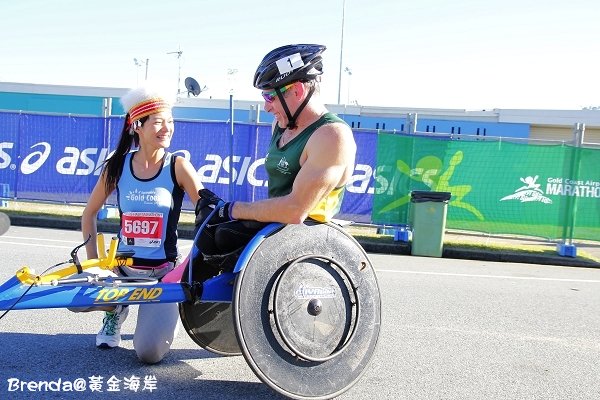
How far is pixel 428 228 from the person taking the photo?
36.6ft

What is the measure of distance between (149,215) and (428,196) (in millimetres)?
7518

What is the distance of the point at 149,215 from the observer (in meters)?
4.57

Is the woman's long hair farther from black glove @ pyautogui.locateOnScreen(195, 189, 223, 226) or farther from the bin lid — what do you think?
the bin lid

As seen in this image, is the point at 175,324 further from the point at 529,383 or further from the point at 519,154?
the point at 519,154

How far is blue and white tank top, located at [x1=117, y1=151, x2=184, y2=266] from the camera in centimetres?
457

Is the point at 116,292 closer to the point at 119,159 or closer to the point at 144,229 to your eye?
the point at 144,229

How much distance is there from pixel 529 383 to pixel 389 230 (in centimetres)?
820

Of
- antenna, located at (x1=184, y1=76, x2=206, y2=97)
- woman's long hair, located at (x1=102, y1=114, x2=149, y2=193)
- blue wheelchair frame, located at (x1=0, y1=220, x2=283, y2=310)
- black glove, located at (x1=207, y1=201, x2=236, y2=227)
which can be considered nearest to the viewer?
blue wheelchair frame, located at (x1=0, y1=220, x2=283, y2=310)

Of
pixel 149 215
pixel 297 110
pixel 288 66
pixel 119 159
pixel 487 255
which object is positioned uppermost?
pixel 288 66

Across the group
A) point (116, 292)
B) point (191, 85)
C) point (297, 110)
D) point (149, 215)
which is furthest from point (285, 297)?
point (191, 85)

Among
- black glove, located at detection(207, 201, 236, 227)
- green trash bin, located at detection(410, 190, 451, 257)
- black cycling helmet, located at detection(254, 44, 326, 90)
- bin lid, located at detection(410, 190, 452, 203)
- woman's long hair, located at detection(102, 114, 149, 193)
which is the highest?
→ black cycling helmet, located at detection(254, 44, 326, 90)

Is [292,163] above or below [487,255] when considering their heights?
above

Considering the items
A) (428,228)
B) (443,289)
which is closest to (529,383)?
(443,289)

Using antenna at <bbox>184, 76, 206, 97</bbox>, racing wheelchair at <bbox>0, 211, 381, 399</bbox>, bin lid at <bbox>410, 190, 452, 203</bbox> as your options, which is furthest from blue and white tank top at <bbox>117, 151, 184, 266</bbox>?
antenna at <bbox>184, 76, 206, 97</bbox>
